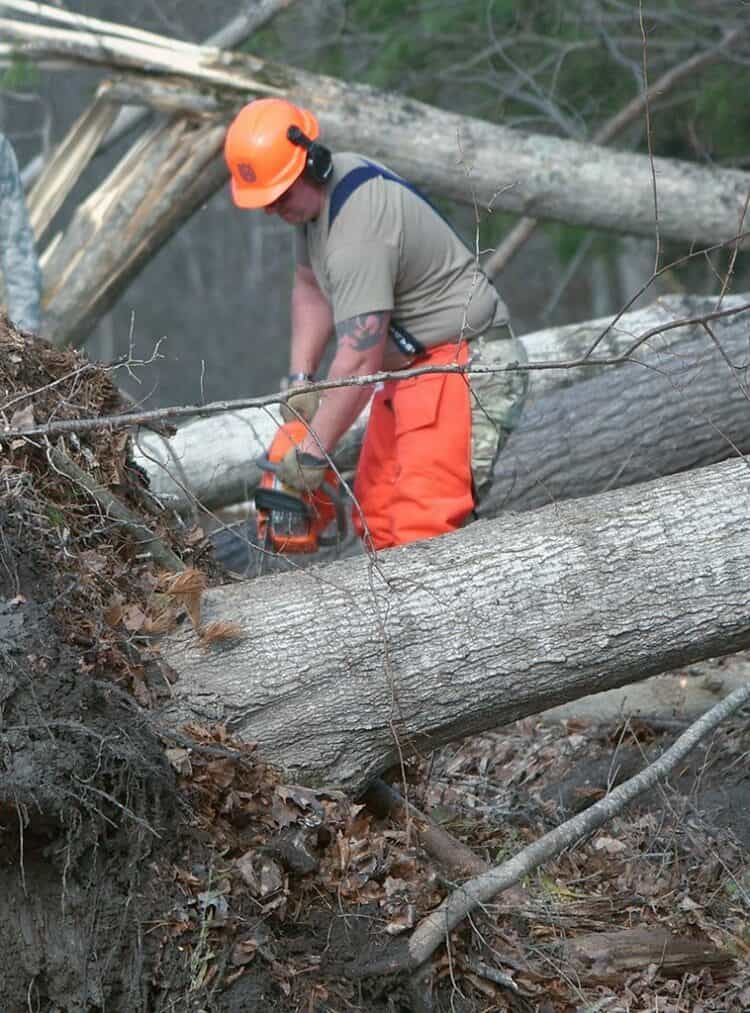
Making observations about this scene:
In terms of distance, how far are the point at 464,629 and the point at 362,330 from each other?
183 cm

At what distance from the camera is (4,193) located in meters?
6.79

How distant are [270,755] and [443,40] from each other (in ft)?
26.0

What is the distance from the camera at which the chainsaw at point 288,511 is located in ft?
16.9

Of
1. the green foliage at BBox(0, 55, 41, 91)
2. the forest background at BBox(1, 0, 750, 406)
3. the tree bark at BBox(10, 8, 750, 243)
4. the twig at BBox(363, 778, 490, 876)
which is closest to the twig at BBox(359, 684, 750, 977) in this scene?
the twig at BBox(363, 778, 490, 876)

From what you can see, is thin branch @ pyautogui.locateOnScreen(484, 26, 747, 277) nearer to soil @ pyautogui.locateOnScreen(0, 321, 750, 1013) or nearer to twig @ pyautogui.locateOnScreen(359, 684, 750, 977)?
soil @ pyautogui.locateOnScreen(0, 321, 750, 1013)

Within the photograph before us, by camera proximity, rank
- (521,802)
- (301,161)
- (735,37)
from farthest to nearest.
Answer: (735,37) → (301,161) → (521,802)

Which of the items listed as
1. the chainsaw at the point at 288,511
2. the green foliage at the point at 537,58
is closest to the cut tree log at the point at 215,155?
the green foliage at the point at 537,58

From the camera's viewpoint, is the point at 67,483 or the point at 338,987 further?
the point at 67,483

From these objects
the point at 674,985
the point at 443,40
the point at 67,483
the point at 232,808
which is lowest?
the point at 674,985

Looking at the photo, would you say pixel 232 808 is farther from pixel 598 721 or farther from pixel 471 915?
pixel 598 721

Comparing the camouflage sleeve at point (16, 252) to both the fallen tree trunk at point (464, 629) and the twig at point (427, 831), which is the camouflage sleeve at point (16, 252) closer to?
the fallen tree trunk at point (464, 629)

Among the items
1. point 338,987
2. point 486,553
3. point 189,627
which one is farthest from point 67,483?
point 338,987

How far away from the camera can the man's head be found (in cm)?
522

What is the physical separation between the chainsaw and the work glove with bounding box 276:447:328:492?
1.1 inches
